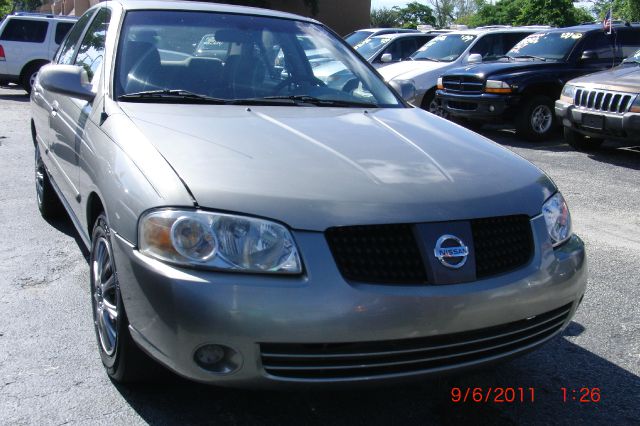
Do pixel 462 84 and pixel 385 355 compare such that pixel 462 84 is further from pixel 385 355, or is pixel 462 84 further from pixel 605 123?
pixel 385 355

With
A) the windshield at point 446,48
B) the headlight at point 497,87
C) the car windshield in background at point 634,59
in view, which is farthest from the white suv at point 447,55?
the car windshield in background at point 634,59

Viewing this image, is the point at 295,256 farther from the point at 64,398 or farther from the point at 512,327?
the point at 64,398

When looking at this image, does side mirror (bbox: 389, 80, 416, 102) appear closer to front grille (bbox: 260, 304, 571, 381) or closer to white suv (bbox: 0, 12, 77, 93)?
front grille (bbox: 260, 304, 571, 381)

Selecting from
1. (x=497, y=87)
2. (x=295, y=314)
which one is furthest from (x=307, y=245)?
(x=497, y=87)

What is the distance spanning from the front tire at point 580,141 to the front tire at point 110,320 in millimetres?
8175

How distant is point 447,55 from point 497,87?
9.72 feet

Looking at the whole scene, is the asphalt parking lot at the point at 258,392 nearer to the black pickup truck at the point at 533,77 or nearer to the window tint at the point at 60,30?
the black pickup truck at the point at 533,77

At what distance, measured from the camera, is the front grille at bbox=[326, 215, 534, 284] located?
98.0 inches

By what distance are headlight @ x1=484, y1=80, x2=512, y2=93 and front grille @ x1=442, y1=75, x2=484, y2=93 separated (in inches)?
4.8

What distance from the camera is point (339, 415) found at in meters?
3.00

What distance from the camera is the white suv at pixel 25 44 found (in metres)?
16.6

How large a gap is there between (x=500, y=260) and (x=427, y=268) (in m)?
0.36

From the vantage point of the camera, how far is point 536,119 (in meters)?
11.0

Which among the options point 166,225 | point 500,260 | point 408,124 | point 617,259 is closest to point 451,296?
point 500,260
